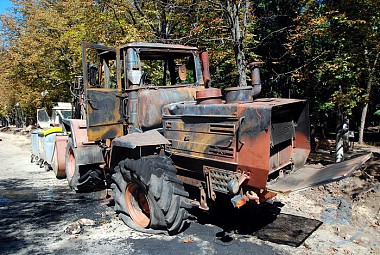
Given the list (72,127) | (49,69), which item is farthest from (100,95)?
(49,69)

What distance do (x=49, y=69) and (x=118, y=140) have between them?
1531 cm

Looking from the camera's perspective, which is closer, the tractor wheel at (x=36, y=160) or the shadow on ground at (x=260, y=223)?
the shadow on ground at (x=260, y=223)

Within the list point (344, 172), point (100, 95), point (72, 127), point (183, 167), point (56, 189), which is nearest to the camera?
point (344, 172)

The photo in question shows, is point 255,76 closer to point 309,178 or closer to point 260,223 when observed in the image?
point 309,178

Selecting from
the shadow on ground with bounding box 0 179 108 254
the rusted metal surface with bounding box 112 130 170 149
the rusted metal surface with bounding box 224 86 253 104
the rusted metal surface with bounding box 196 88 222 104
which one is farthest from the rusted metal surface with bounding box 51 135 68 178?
the rusted metal surface with bounding box 224 86 253 104

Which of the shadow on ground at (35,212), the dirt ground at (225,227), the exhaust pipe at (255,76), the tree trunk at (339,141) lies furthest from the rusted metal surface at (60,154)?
the tree trunk at (339,141)

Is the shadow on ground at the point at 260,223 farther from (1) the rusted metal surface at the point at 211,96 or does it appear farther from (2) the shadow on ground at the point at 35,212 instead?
(2) the shadow on ground at the point at 35,212

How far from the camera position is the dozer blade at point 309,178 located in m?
4.11

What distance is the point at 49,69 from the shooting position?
737 inches

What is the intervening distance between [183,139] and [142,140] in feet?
2.06

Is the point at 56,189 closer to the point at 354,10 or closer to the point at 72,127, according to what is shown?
the point at 72,127

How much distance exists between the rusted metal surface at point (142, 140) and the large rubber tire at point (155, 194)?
0.23 meters

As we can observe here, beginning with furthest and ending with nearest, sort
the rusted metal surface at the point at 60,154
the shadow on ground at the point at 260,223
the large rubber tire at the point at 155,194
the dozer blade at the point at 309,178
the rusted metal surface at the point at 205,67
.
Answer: the rusted metal surface at the point at 60,154 → the rusted metal surface at the point at 205,67 → the shadow on ground at the point at 260,223 → the large rubber tire at the point at 155,194 → the dozer blade at the point at 309,178

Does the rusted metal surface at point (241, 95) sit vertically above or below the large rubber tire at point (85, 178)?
above
